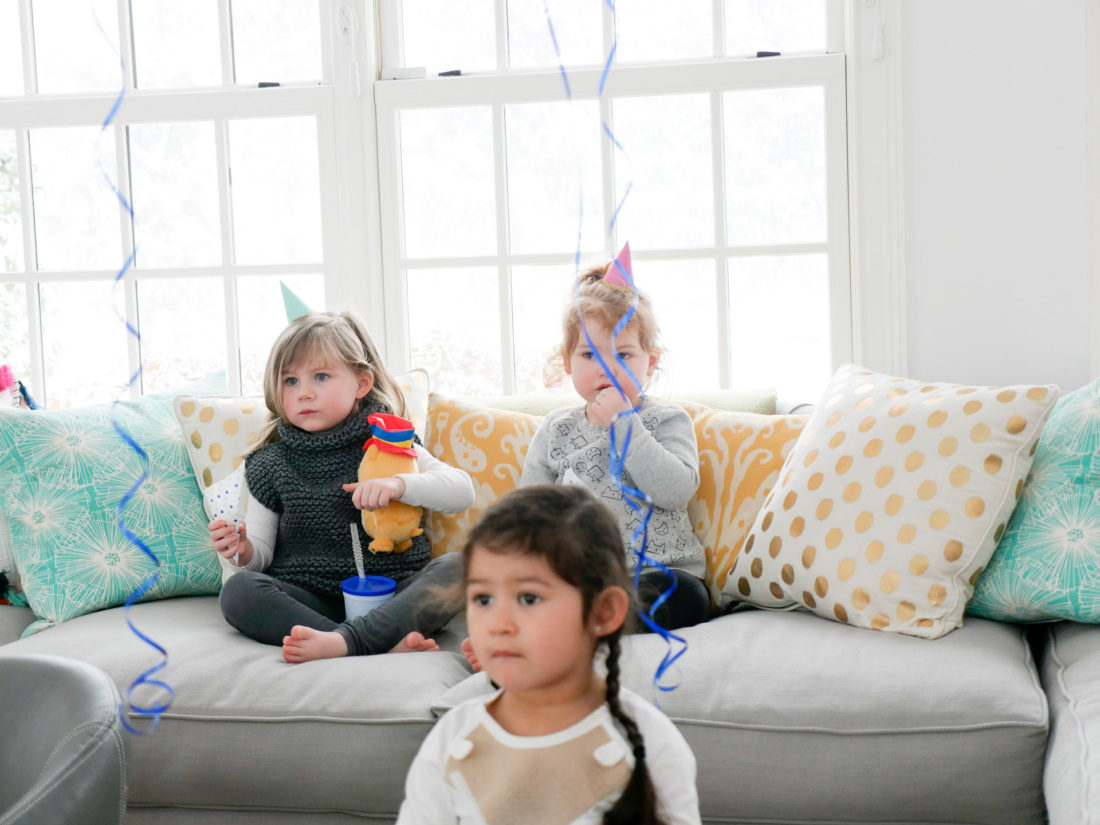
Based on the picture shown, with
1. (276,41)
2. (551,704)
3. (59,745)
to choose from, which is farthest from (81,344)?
(551,704)

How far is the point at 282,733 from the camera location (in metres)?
1.51

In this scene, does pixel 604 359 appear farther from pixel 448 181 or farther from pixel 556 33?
pixel 556 33

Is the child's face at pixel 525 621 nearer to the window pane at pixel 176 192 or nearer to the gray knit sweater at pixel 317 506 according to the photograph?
the gray knit sweater at pixel 317 506

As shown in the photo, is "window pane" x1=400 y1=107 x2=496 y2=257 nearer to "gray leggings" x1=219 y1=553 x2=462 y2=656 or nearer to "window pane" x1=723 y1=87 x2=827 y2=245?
"window pane" x1=723 y1=87 x2=827 y2=245

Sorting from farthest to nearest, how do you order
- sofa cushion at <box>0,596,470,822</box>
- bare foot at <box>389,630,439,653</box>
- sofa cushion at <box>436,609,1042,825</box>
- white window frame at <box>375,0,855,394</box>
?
white window frame at <box>375,0,855,394</box>, bare foot at <box>389,630,439,653</box>, sofa cushion at <box>0,596,470,822</box>, sofa cushion at <box>436,609,1042,825</box>

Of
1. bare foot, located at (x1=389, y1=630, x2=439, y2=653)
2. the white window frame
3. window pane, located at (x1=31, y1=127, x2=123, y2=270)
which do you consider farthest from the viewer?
window pane, located at (x1=31, y1=127, x2=123, y2=270)

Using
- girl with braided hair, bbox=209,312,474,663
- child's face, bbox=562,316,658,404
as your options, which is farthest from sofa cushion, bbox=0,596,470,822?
child's face, bbox=562,316,658,404

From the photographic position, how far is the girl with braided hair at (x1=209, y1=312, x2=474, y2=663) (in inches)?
73.3

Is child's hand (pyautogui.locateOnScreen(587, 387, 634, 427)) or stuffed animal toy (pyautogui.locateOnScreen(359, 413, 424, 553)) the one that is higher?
child's hand (pyautogui.locateOnScreen(587, 387, 634, 427))

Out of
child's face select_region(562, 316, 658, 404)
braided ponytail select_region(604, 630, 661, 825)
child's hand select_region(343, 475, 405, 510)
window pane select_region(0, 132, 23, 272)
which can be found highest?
window pane select_region(0, 132, 23, 272)

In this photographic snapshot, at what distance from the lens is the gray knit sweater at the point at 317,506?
6.37ft

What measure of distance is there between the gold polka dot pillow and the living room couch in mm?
52

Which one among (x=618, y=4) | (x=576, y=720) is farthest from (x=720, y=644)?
(x=618, y=4)

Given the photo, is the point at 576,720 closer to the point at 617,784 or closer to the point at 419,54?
the point at 617,784
